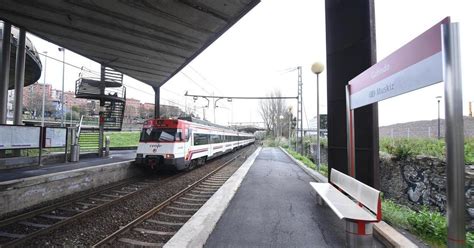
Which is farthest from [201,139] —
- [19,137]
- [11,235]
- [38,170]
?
[11,235]

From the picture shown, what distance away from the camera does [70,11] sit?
10.5 metres

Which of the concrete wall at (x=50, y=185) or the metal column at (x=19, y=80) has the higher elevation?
the metal column at (x=19, y=80)

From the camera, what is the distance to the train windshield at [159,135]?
13508 millimetres

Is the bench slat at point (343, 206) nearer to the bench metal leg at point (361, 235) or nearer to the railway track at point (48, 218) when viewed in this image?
the bench metal leg at point (361, 235)

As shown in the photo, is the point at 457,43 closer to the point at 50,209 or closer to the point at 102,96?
the point at 50,209

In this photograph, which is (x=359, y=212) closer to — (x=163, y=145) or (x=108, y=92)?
(x=163, y=145)

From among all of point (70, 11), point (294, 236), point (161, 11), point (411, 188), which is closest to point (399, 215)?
point (294, 236)

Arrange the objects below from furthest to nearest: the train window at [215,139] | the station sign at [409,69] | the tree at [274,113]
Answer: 1. the tree at [274,113]
2. the train window at [215,139]
3. the station sign at [409,69]

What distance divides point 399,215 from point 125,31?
11.9 m

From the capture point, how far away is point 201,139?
1727 cm

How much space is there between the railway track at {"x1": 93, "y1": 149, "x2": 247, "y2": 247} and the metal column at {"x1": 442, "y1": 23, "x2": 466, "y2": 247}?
4315 mm

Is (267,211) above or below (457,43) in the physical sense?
below

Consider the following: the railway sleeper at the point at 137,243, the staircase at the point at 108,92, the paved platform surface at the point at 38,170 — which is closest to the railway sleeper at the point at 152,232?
the railway sleeper at the point at 137,243

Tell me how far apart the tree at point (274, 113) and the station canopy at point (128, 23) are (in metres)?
42.7
